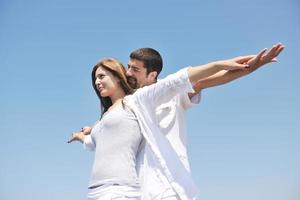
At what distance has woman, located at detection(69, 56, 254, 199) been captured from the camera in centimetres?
353

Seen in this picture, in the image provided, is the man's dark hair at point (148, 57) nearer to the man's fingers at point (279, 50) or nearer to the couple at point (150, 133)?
the couple at point (150, 133)

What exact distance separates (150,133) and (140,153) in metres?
0.27

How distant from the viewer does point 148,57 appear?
432 centimetres

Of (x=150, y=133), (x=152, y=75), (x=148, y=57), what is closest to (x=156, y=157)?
(x=150, y=133)

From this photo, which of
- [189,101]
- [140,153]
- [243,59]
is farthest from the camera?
[189,101]

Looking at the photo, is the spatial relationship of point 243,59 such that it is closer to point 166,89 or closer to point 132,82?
point 166,89

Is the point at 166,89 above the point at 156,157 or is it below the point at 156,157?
above

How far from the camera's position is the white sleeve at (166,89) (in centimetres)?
342

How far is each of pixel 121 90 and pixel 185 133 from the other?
2.66 ft

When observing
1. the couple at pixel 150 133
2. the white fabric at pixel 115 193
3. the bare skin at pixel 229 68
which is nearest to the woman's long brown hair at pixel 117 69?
the couple at pixel 150 133

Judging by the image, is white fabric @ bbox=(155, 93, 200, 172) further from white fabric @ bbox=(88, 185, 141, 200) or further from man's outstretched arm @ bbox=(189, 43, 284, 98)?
white fabric @ bbox=(88, 185, 141, 200)

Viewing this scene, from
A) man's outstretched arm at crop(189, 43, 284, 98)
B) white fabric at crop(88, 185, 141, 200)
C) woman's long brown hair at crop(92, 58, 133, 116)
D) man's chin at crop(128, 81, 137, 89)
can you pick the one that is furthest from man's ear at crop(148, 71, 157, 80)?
white fabric at crop(88, 185, 141, 200)

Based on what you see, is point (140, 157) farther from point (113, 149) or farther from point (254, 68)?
point (254, 68)

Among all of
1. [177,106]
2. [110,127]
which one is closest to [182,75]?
[177,106]
